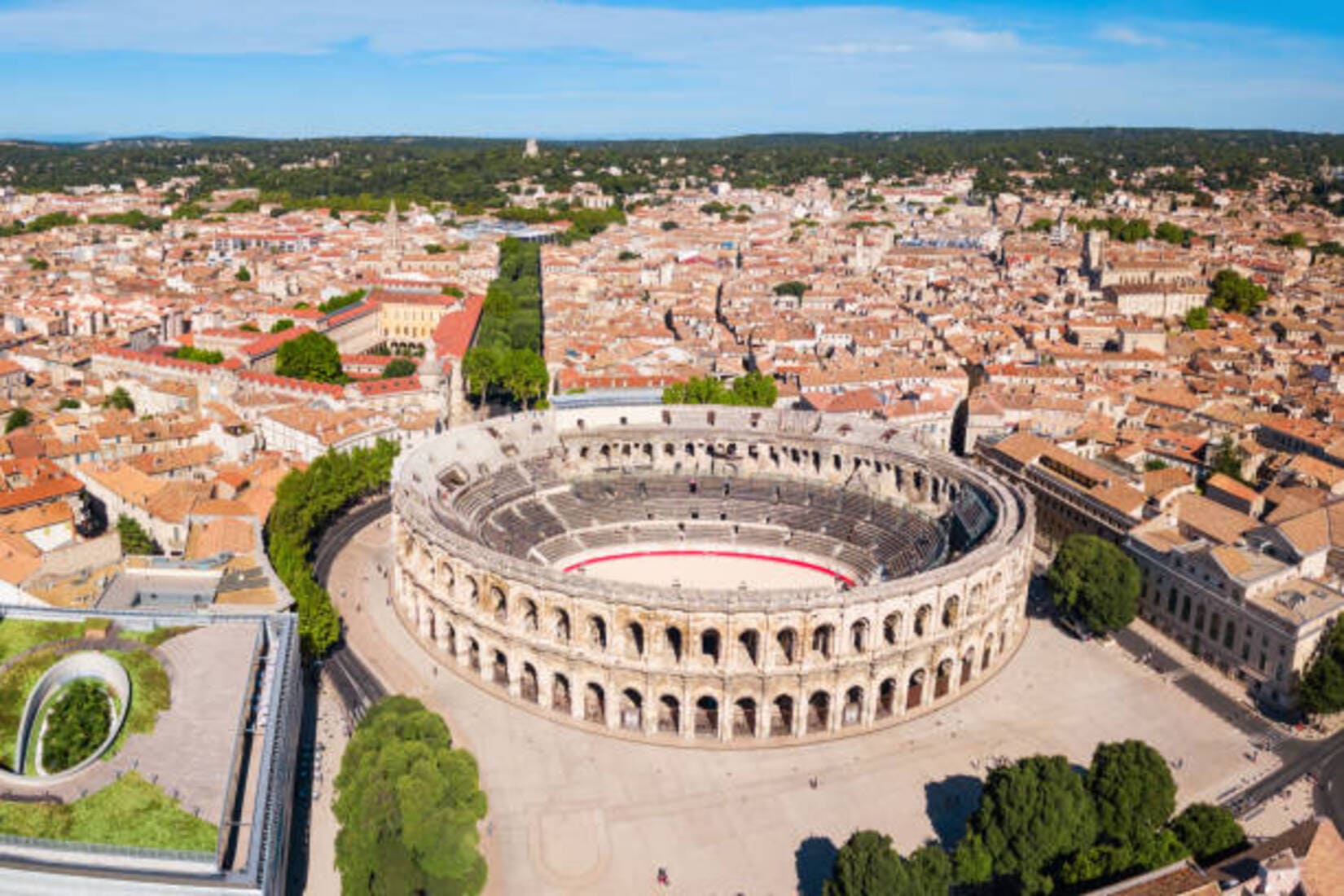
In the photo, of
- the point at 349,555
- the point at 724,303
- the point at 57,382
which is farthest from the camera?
the point at 724,303

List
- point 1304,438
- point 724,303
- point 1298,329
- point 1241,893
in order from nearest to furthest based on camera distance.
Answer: point 1241,893 < point 1304,438 < point 1298,329 < point 724,303

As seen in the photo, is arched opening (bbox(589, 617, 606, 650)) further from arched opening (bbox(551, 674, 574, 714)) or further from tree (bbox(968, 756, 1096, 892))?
tree (bbox(968, 756, 1096, 892))

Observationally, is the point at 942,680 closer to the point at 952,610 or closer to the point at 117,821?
the point at 952,610

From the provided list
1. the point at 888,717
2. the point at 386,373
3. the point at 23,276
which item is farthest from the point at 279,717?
the point at 23,276

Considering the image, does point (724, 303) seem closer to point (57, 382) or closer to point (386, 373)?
point (386, 373)

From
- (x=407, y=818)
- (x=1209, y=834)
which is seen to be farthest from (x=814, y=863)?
(x=407, y=818)
